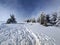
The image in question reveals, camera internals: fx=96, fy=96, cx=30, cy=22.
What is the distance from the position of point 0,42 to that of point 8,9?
77 cm

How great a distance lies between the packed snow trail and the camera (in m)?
1.41

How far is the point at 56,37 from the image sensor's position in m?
1.60

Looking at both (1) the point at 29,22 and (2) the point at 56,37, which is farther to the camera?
(1) the point at 29,22

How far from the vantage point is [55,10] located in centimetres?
215

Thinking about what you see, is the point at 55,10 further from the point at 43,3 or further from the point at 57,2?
the point at 43,3

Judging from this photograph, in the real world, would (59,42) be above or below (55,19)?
below

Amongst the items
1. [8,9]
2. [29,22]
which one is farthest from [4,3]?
[29,22]

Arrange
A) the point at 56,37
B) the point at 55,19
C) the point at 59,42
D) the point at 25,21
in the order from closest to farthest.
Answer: the point at 59,42 < the point at 56,37 < the point at 25,21 < the point at 55,19

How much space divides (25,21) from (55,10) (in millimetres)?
718

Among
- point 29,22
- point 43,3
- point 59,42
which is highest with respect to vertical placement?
point 43,3

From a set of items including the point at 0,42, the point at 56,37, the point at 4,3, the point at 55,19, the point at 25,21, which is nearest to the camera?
the point at 0,42

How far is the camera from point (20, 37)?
1.52 metres

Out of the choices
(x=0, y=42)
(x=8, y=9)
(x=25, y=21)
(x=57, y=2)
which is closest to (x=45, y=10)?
(x=57, y=2)

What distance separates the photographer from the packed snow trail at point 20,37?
1413mm
